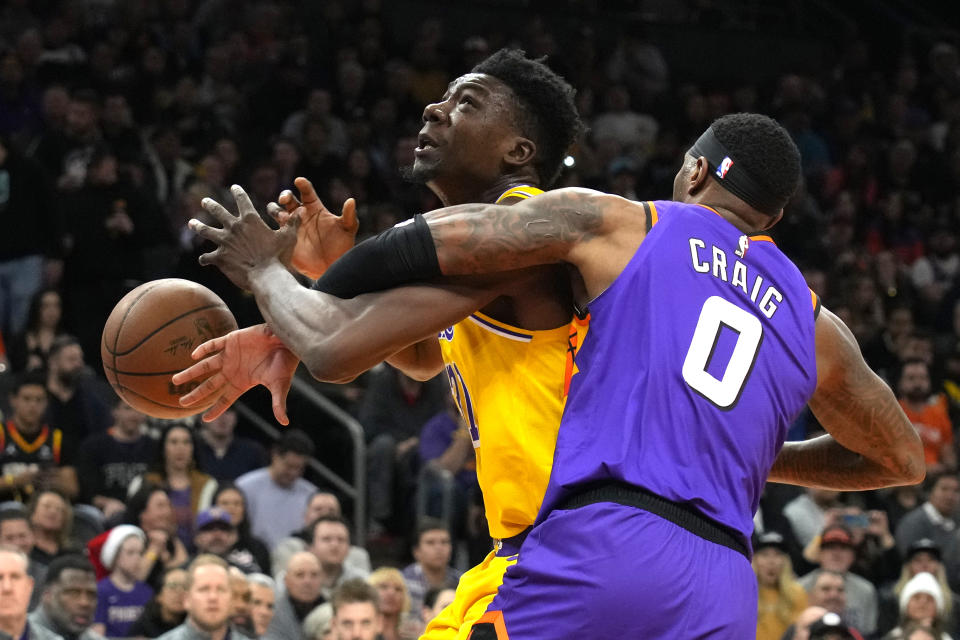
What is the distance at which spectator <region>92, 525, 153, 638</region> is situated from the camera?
8.33 m

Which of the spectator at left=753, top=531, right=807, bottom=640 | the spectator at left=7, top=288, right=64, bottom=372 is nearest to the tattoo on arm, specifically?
the spectator at left=753, top=531, right=807, bottom=640

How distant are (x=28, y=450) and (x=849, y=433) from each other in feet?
21.8

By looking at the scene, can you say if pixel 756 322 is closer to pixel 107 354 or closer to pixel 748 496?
pixel 748 496

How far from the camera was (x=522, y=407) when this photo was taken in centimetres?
338

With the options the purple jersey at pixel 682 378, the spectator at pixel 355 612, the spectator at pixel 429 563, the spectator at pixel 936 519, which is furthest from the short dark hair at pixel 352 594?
the purple jersey at pixel 682 378

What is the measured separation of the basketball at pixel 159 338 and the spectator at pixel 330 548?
5166 millimetres

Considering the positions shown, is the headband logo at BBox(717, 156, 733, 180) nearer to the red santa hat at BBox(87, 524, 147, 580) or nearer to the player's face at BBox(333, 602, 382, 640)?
the player's face at BBox(333, 602, 382, 640)

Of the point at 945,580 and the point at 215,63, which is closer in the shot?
the point at 945,580

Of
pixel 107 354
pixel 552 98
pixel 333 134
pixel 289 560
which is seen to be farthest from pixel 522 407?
pixel 333 134

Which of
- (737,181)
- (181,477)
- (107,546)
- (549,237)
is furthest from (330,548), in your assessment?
(549,237)

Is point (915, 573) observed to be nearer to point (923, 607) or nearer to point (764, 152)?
point (923, 607)

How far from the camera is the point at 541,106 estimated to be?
3834mm

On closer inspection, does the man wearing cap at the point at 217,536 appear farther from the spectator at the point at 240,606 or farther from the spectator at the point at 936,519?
the spectator at the point at 936,519

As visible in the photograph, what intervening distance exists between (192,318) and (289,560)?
5.26m
